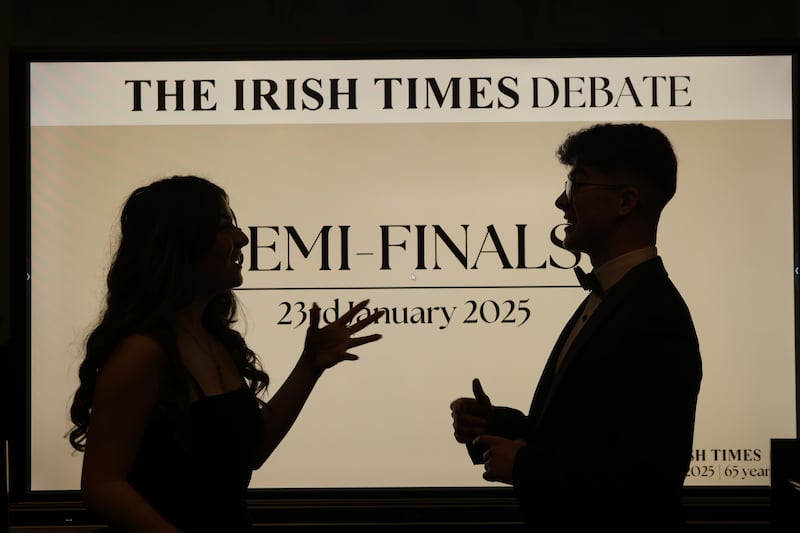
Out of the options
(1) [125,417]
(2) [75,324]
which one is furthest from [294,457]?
(1) [125,417]

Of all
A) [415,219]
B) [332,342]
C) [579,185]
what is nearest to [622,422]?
[579,185]

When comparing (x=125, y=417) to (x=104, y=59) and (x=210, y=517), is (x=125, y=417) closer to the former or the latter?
(x=210, y=517)

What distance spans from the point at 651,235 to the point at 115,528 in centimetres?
139

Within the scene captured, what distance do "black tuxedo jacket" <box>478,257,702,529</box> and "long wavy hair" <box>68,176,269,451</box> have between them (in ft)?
2.67

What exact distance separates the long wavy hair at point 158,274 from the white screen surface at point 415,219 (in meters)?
1.23

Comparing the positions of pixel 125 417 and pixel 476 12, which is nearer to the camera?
pixel 125 417

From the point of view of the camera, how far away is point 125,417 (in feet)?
5.60

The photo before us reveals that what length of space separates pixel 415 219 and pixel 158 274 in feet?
4.79

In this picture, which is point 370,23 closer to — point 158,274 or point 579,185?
point 579,185

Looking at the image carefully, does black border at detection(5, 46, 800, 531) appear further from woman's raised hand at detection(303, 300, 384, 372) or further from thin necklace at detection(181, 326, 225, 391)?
thin necklace at detection(181, 326, 225, 391)

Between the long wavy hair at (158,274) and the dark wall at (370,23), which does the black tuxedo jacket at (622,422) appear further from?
the dark wall at (370,23)

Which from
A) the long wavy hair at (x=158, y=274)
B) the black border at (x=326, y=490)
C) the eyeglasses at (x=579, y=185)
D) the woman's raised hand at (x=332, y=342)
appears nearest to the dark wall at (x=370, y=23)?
the black border at (x=326, y=490)

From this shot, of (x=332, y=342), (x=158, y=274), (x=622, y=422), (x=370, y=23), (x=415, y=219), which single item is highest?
(x=370, y=23)

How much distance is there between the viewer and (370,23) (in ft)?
10.6
